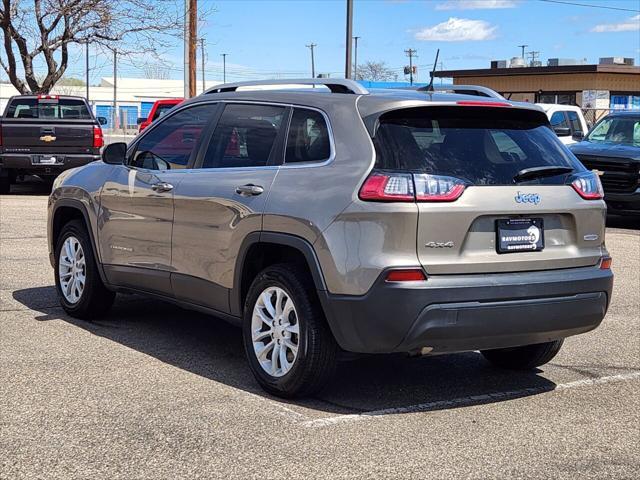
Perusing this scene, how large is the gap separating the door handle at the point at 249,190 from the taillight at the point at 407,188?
872mm

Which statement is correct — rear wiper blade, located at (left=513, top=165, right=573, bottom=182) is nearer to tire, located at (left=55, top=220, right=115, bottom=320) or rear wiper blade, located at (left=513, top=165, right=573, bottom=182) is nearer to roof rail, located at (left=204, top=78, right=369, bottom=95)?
roof rail, located at (left=204, top=78, right=369, bottom=95)

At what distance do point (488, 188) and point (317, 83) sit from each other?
145 centimetres

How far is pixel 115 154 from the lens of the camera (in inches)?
277

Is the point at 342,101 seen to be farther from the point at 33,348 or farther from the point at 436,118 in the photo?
the point at 33,348

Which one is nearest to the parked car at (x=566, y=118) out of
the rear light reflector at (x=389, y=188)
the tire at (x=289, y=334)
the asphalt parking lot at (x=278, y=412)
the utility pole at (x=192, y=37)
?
the utility pole at (x=192, y=37)

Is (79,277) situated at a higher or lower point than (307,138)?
lower

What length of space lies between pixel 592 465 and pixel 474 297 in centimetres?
103

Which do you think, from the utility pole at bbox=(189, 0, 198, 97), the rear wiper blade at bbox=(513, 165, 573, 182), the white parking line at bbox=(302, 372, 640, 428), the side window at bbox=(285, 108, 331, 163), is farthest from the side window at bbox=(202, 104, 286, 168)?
the utility pole at bbox=(189, 0, 198, 97)

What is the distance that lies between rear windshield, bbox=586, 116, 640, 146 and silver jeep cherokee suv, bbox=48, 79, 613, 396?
1123 cm

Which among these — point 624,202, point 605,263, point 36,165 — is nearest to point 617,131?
point 624,202

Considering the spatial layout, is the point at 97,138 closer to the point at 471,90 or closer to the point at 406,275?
the point at 471,90

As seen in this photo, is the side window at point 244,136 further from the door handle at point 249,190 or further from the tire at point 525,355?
the tire at point 525,355

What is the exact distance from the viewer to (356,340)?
5.00 metres

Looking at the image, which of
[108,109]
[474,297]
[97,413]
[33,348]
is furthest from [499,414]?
[108,109]
